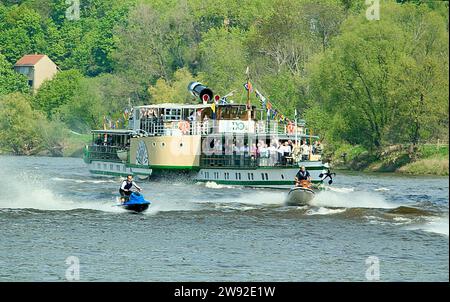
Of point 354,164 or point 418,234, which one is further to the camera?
point 354,164

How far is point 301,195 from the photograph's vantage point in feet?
227

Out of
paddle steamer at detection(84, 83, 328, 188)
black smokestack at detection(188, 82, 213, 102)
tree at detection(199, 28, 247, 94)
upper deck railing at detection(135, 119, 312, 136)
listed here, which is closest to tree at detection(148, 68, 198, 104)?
tree at detection(199, 28, 247, 94)

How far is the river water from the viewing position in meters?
46.1

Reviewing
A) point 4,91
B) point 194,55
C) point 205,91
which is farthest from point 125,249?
point 4,91

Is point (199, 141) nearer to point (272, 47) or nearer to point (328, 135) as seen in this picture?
point (328, 135)

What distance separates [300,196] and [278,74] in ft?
237

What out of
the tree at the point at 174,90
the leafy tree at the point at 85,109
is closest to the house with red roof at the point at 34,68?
the leafy tree at the point at 85,109

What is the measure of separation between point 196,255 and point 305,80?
88.0m

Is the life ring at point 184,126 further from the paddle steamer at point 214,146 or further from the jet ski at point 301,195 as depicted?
the jet ski at point 301,195

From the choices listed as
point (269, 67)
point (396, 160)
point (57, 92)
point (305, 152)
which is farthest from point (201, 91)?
point (57, 92)

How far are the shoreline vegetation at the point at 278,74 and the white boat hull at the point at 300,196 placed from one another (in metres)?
19.3

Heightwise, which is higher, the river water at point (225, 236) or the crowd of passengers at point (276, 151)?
the crowd of passengers at point (276, 151)

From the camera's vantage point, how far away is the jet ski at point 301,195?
69125 mm
